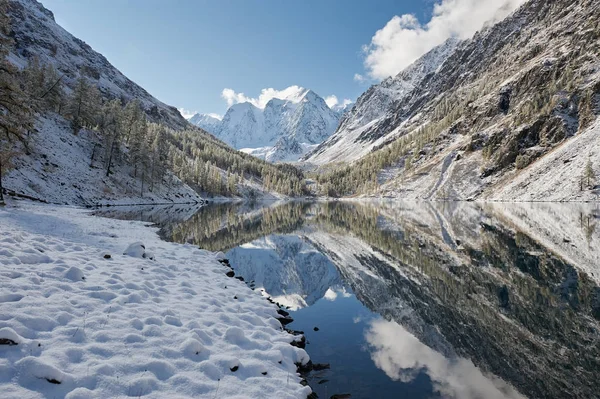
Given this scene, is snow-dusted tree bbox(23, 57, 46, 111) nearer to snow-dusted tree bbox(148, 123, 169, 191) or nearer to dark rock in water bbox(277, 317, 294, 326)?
snow-dusted tree bbox(148, 123, 169, 191)

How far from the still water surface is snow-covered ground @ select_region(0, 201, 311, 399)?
2.54m

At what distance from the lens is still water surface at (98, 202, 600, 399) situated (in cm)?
1109

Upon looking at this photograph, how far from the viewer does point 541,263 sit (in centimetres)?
2508

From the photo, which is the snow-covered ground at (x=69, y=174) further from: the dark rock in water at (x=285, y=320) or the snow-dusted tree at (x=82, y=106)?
the dark rock in water at (x=285, y=320)

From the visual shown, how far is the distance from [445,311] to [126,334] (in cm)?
1542

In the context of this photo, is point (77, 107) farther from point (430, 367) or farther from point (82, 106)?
point (430, 367)

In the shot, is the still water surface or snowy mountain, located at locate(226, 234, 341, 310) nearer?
the still water surface

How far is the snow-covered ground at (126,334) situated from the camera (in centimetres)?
697

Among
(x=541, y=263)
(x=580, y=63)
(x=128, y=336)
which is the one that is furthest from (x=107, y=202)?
(x=580, y=63)

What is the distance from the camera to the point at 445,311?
17.0m

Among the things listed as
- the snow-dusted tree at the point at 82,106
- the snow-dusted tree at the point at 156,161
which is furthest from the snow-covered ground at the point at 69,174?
the snow-dusted tree at the point at 156,161

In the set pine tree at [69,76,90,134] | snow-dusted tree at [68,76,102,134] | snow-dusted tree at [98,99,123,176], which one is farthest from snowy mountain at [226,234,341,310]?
snow-dusted tree at [68,76,102,134]

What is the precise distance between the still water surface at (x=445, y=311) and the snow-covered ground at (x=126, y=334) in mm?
2536

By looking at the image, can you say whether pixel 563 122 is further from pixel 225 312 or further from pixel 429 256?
pixel 225 312
